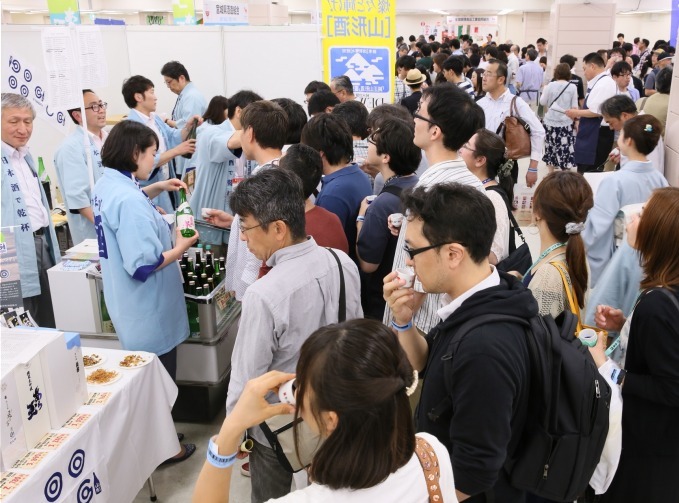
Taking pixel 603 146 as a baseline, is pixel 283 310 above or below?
above

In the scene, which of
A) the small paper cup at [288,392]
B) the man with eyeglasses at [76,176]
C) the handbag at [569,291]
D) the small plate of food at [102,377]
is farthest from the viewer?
the man with eyeglasses at [76,176]

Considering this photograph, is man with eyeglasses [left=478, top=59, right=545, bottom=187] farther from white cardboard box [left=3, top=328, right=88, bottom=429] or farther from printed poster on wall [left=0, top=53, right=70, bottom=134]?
white cardboard box [left=3, top=328, right=88, bottom=429]

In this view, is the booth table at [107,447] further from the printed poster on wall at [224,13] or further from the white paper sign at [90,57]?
the printed poster on wall at [224,13]

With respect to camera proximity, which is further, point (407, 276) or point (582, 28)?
point (582, 28)

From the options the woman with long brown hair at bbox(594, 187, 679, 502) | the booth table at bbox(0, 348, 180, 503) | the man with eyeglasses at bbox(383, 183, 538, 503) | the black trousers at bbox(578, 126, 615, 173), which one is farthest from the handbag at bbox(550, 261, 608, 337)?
the black trousers at bbox(578, 126, 615, 173)

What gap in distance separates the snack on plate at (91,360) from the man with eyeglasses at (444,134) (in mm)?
1265

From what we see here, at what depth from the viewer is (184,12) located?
8.64 metres

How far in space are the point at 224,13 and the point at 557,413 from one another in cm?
833

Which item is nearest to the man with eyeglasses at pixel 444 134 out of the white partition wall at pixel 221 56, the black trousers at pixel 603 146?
the white partition wall at pixel 221 56

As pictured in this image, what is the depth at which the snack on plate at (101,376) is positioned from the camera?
2.34 metres

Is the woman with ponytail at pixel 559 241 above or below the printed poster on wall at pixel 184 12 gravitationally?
below

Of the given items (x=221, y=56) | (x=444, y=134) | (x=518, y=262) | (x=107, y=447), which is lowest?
(x=107, y=447)

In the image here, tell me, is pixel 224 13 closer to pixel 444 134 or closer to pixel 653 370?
pixel 444 134

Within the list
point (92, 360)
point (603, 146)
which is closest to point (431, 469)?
point (92, 360)
